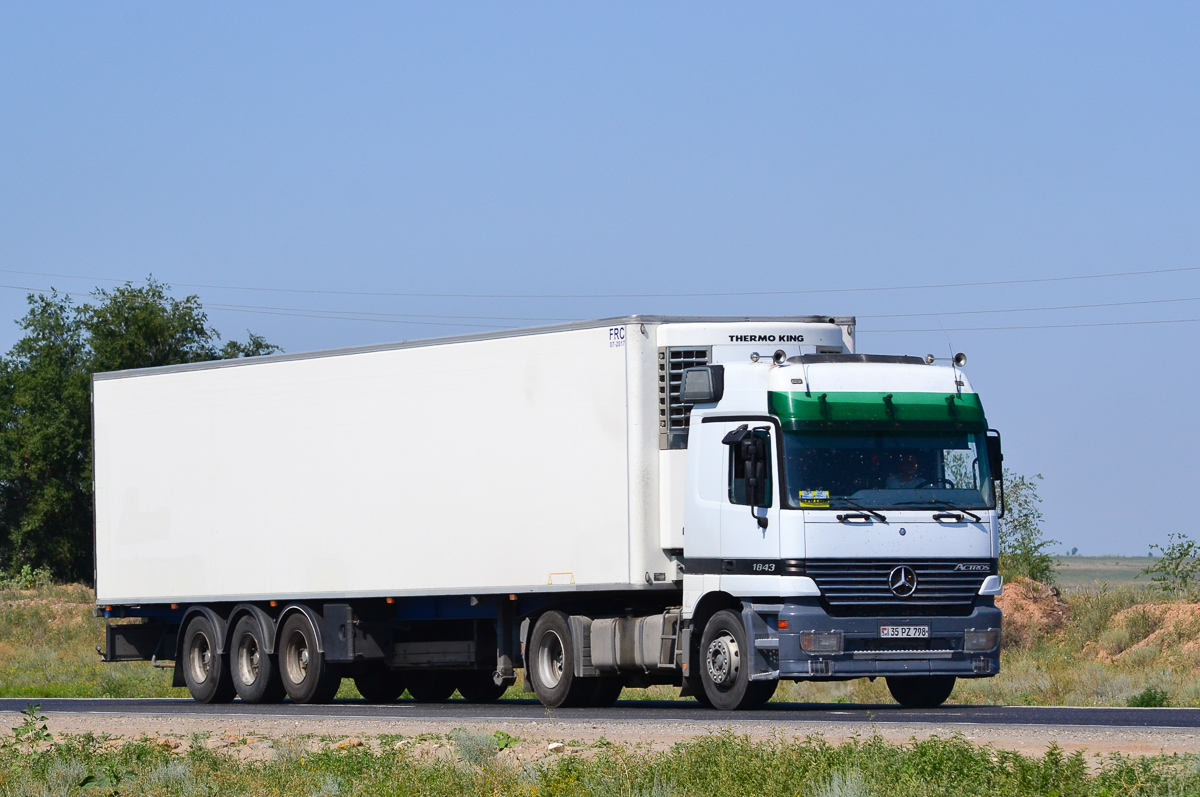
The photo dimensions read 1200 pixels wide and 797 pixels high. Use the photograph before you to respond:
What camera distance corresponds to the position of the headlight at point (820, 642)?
17953 millimetres

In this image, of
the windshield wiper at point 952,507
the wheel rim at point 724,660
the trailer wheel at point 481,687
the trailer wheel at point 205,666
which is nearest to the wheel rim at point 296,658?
the trailer wheel at point 205,666

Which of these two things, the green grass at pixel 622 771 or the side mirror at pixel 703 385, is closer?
the green grass at pixel 622 771

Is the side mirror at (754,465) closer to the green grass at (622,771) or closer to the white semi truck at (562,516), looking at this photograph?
the white semi truck at (562,516)

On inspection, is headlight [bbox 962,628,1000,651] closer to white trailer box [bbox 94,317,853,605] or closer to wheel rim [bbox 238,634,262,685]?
white trailer box [bbox 94,317,853,605]

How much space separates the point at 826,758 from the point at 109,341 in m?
60.3

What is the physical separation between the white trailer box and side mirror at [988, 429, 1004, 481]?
207cm

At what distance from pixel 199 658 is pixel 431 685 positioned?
126 inches

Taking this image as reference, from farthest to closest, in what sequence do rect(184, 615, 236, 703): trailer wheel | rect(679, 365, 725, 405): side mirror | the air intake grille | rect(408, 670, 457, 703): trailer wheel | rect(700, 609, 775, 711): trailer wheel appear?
rect(408, 670, 457, 703): trailer wheel
rect(184, 615, 236, 703): trailer wheel
the air intake grille
rect(679, 365, 725, 405): side mirror
rect(700, 609, 775, 711): trailer wheel

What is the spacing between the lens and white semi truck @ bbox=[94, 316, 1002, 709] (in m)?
18.4

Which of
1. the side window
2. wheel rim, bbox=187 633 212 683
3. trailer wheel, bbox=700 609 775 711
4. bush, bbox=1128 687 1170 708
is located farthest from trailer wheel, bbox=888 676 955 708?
wheel rim, bbox=187 633 212 683

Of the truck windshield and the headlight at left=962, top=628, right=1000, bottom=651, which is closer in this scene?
the truck windshield

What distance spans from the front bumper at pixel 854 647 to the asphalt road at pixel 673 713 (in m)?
0.43

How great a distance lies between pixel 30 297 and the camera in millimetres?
76312

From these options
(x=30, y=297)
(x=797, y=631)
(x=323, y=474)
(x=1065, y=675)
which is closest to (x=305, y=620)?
(x=323, y=474)
